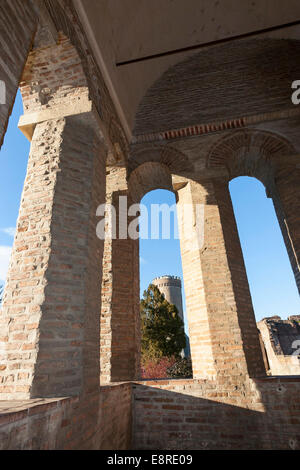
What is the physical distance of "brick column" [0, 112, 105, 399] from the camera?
2.50 m

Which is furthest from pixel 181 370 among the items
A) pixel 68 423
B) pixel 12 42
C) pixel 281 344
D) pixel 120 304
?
pixel 12 42

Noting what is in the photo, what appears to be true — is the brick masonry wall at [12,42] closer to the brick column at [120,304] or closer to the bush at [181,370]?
the brick column at [120,304]

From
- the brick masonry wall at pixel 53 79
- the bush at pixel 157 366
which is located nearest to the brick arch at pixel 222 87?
the brick masonry wall at pixel 53 79

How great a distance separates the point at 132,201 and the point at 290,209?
11.0 ft

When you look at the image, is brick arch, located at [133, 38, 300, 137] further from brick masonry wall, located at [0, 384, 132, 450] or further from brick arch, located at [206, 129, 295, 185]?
brick masonry wall, located at [0, 384, 132, 450]

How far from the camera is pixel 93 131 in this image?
163 inches

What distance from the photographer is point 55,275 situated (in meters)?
2.88

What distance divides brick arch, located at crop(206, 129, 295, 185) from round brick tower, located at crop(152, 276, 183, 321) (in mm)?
25008

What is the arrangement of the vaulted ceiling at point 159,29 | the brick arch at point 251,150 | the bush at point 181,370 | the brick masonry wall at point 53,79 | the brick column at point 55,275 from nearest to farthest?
the brick column at point 55,275 < the brick masonry wall at point 53,79 < the vaulted ceiling at point 159,29 < the brick arch at point 251,150 < the bush at point 181,370

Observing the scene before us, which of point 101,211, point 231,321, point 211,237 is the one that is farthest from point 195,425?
point 101,211

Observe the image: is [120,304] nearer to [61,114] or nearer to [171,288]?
[61,114]

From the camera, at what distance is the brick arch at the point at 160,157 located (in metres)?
6.08

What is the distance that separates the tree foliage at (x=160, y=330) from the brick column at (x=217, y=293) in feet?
43.3
